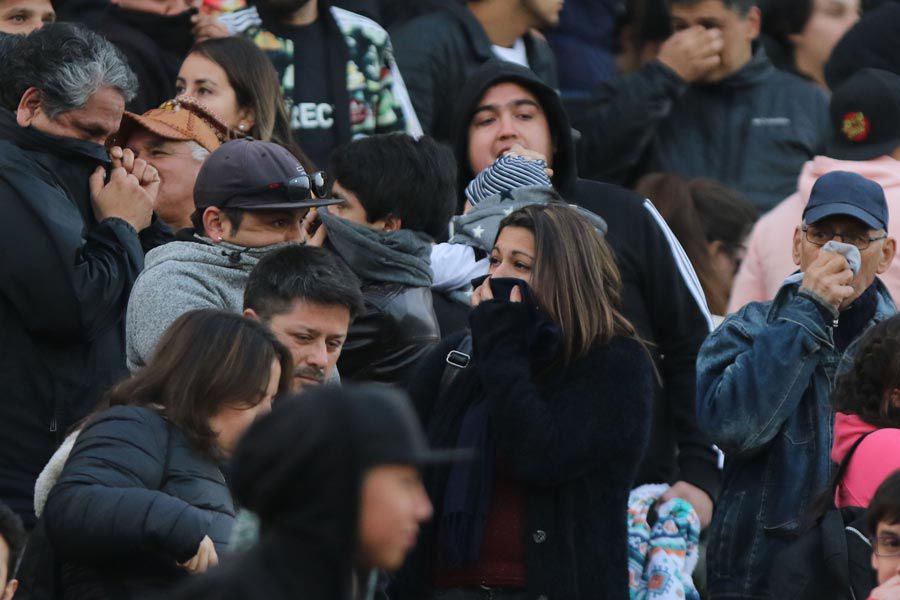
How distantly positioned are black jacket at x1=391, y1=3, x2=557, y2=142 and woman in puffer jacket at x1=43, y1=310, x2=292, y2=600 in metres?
3.76

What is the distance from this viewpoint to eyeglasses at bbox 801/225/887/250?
5.71 m

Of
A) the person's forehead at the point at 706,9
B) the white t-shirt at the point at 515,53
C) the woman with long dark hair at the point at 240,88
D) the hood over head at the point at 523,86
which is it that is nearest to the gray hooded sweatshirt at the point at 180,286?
the woman with long dark hair at the point at 240,88

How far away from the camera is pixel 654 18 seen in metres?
9.70

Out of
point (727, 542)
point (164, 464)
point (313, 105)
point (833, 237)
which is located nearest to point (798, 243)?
point (833, 237)

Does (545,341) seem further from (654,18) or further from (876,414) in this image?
(654,18)

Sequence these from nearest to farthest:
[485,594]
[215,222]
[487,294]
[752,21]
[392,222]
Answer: [485,594] < [487,294] < [215,222] < [392,222] < [752,21]

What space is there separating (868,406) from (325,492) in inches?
107

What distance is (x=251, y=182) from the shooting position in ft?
18.2

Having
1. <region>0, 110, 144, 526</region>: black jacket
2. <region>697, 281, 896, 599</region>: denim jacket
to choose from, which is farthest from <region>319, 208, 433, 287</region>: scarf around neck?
<region>697, 281, 896, 599</region>: denim jacket

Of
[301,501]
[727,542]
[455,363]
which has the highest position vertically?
[301,501]

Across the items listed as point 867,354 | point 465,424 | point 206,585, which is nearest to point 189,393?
point 465,424

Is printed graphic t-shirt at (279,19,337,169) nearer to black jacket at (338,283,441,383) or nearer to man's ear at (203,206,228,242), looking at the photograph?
black jacket at (338,283,441,383)

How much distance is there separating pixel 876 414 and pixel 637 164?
390 cm

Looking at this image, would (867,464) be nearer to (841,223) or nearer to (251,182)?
(841,223)
